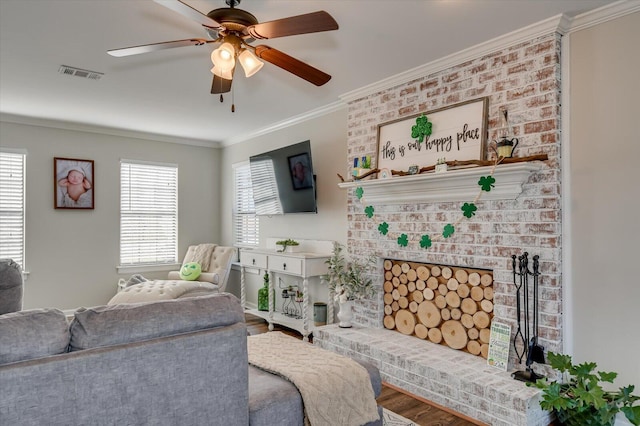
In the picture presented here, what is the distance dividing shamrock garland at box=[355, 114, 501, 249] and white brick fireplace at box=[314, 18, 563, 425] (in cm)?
4

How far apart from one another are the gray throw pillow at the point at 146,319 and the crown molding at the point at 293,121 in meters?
3.10

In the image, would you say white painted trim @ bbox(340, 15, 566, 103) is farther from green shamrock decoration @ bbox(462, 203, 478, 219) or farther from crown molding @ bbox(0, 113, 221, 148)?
crown molding @ bbox(0, 113, 221, 148)

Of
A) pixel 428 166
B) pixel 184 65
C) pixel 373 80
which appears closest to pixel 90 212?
pixel 184 65

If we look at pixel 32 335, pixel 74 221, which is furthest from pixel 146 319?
pixel 74 221

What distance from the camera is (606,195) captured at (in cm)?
243

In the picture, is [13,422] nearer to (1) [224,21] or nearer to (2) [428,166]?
(1) [224,21]

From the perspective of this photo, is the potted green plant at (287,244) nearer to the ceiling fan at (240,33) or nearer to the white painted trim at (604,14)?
the ceiling fan at (240,33)

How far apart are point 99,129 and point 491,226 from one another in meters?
5.06

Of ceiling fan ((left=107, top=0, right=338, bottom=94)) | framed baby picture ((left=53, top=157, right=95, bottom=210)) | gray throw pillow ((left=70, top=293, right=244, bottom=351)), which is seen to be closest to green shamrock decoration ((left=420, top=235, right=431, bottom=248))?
ceiling fan ((left=107, top=0, right=338, bottom=94))

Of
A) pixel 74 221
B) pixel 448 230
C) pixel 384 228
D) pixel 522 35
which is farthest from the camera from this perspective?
pixel 74 221

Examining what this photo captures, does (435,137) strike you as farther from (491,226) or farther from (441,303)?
A: (441,303)

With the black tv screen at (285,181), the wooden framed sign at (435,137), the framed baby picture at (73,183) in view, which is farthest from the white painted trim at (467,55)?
the framed baby picture at (73,183)

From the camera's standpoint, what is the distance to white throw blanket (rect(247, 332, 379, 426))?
1.81m

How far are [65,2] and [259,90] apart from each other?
181cm
